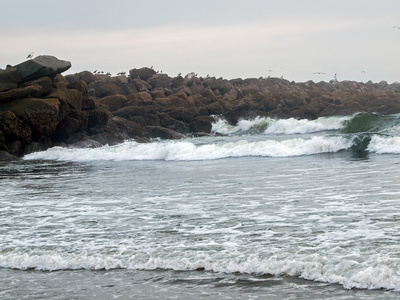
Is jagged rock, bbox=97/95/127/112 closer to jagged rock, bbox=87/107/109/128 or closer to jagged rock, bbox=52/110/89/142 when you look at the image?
jagged rock, bbox=87/107/109/128

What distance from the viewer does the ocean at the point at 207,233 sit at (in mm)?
5590

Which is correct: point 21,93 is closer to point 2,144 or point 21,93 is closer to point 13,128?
point 13,128

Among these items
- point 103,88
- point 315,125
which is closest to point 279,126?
point 315,125

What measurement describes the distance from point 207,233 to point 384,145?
12.6m

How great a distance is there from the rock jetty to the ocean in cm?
805

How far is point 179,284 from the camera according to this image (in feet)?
18.7

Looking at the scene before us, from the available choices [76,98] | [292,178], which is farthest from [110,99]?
[292,178]

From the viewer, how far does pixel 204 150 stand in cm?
2188

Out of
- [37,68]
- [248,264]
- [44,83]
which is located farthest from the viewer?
[37,68]

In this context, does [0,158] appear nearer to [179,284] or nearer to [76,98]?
[76,98]

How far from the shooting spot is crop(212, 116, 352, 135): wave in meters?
36.6

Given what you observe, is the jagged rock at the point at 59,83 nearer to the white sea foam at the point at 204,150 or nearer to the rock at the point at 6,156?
the white sea foam at the point at 204,150

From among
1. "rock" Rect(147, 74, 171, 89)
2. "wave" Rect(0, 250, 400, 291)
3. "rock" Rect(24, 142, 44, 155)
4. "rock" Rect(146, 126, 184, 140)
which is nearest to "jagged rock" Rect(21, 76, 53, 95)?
"rock" Rect(24, 142, 44, 155)

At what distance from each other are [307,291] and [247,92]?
4465 cm
